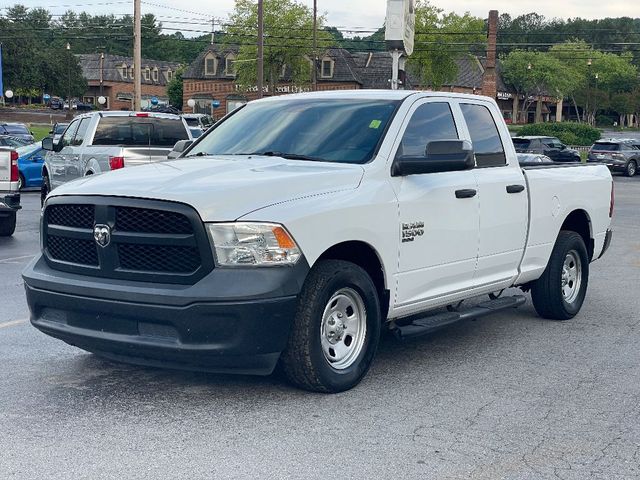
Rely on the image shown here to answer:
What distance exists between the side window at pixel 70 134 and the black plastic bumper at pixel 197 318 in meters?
12.0

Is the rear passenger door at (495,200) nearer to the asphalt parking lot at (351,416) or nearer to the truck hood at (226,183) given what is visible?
the asphalt parking lot at (351,416)

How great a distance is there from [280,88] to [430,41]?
42.3 feet

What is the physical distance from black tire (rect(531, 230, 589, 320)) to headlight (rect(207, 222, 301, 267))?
12.5ft

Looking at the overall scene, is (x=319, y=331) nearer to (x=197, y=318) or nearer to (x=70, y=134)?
(x=197, y=318)

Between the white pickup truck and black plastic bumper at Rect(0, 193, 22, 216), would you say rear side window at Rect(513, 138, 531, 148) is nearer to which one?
black plastic bumper at Rect(0, 193, 22, 216)

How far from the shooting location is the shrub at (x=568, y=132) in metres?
62.9

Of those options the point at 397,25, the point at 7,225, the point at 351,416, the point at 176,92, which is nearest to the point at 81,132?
the point at 7,225

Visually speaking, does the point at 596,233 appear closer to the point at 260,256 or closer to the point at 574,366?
the point at 574,366

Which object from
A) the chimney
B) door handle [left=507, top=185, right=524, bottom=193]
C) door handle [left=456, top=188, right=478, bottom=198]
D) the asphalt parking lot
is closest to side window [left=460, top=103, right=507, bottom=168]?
door handle [left=507, top=185, right=524, bottom=193]

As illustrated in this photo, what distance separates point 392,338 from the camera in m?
7.93

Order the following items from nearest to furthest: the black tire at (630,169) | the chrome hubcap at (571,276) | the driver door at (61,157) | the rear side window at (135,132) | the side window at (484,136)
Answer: the side window at (484,136) < the chrome hubcap at (571,276) < the rear side window at (135,132) < the driver door at (61,157) < the black tire at (630,169)

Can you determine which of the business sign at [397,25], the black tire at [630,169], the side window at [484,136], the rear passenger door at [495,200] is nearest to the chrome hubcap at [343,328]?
the rear passenger door at [495,200]

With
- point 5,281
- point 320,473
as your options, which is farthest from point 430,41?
point 320,473

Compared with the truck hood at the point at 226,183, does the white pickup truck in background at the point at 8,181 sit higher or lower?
lower
